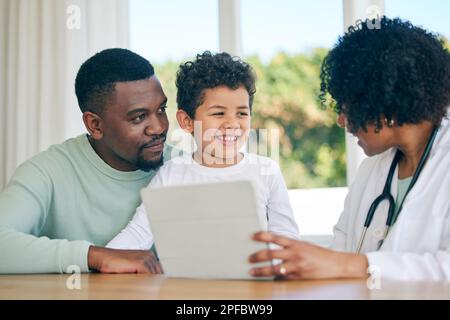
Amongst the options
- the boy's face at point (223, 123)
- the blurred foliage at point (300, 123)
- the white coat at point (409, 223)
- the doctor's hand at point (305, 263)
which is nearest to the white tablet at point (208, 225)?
the doctor's hand at point (305, 263)

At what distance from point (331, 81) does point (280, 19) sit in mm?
1637

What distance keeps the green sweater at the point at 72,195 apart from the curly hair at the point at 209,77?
0.27 m

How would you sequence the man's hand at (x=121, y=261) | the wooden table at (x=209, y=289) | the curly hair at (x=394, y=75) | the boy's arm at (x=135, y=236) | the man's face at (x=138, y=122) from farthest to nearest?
the man's face at (x=138, y=122), the boy's arm at (x=135, y=236), the man's hand at (x=121, y=261), the curly hair at (x=394, y=75), the wooden table at (x=209, y=289)

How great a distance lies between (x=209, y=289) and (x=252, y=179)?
Result: 32.2 inches

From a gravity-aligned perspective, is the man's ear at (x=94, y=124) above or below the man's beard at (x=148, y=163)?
above

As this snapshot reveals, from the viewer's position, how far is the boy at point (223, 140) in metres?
2.01

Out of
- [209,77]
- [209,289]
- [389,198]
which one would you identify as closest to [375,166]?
[389,198]

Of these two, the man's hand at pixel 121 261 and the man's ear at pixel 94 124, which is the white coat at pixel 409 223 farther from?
the man's ear at pixel 94 124

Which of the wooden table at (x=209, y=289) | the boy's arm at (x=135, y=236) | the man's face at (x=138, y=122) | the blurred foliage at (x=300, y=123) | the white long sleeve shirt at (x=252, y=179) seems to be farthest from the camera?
the blurred foliage at (x=300, y=123)

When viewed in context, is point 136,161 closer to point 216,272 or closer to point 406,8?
point 216,272

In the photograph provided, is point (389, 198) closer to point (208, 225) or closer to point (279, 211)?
point (279, 211)

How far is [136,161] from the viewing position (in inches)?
82.5

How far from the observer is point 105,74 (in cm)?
209

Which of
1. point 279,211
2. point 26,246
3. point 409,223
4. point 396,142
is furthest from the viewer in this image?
point 279,211
